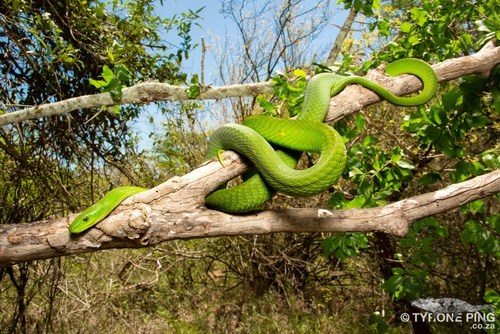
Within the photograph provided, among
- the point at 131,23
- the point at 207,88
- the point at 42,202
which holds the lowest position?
the point at 42,202

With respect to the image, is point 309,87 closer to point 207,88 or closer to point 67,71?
point 207,88

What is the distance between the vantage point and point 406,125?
8.54 ft

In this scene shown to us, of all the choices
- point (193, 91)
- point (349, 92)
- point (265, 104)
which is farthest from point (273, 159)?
point (193, 91)

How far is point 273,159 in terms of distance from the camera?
167 cm

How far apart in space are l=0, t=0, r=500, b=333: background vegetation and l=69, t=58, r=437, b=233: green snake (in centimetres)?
42

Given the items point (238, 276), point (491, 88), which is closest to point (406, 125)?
point (491, 88)

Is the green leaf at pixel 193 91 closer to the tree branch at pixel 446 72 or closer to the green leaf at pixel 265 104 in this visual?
the green leaf at pixel 265 104

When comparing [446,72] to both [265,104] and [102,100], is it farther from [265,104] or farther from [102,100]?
[102,100]

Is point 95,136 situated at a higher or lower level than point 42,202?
higher

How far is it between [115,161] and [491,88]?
3174 millimetres

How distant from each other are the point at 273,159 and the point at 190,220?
0.42 metres

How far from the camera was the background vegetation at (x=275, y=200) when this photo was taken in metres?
2.44

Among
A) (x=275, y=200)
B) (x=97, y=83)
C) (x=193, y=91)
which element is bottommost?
(x=275, y=200)

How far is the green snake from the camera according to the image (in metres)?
1.59
